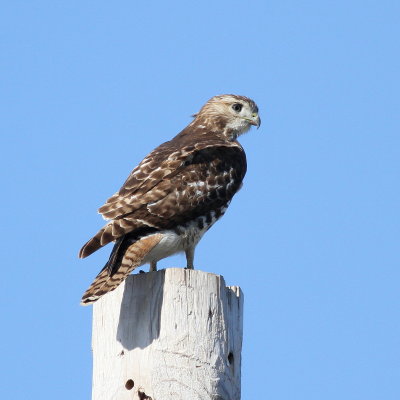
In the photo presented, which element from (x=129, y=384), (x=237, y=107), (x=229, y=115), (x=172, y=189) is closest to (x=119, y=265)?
(x=172, y=189)

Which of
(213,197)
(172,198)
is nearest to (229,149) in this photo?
(213,197)

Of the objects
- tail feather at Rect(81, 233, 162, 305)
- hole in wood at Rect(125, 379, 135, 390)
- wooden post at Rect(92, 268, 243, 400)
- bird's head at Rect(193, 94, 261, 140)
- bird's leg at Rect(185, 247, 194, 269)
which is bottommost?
hole in wood at Rect(125, 379, 135, 390)

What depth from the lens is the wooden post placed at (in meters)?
4.34

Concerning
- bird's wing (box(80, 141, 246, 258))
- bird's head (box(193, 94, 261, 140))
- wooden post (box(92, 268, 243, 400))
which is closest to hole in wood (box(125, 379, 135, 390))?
wooden post (box(92, 268, 243, 400))

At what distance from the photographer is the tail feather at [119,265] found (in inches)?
199

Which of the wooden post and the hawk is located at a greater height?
the hawk

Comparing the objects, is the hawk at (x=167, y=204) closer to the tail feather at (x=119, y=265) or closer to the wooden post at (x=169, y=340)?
the tail feather at (x=119, y=265)

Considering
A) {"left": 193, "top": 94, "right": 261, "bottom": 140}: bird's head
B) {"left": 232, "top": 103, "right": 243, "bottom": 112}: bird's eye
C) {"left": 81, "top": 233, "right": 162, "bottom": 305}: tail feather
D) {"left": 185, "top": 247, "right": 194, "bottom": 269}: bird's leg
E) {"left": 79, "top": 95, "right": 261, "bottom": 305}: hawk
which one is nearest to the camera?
{"left": 81, "top": 233, "right": 162, "bottom": 305}: tail feather

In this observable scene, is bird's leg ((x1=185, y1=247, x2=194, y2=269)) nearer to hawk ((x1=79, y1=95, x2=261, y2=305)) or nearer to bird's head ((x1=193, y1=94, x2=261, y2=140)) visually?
hawk ((x1=79, y1=95, x2=261, y2=305))

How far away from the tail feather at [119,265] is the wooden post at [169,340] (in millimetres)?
308

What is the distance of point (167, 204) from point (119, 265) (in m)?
0.83

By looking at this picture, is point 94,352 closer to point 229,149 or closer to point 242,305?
point 242,305

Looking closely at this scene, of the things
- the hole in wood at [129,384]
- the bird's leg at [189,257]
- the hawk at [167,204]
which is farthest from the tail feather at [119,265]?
the hole in wood at [129,384]

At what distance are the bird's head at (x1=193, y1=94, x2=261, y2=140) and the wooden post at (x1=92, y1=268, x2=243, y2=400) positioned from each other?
13.8 ft
